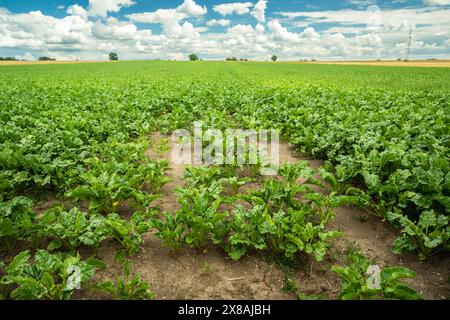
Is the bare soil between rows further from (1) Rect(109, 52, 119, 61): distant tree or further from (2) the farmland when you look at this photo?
(1) Rect(109, 52, 119, 61): distant tree

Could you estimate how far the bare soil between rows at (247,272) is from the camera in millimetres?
3150

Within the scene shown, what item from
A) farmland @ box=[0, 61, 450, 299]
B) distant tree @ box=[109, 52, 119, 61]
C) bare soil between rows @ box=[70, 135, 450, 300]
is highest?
distant tree @ box=[109, 52, 119, 61]

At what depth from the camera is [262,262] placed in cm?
354

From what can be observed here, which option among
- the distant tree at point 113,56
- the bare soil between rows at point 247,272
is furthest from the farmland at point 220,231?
the distant tree at point 113,56

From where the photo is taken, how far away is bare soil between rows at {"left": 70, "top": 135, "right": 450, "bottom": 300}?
3150mm

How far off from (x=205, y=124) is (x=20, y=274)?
21.5 feet

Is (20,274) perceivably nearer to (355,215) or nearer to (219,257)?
(219,257)

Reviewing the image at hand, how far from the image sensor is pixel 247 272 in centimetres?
342

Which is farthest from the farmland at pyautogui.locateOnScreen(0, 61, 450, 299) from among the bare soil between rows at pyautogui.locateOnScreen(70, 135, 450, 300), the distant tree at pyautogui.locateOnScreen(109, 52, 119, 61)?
the distant tree at pyautogui.locateOnScreen(109, 52, 119, 61)

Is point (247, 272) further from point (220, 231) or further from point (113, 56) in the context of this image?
point (113, 56)

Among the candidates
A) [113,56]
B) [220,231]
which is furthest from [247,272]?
[113,56]

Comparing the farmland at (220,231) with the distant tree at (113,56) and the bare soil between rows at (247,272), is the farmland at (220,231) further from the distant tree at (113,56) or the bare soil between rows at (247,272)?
the distant tree at (113,56)

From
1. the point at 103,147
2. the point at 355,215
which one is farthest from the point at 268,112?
the point at 355,215
